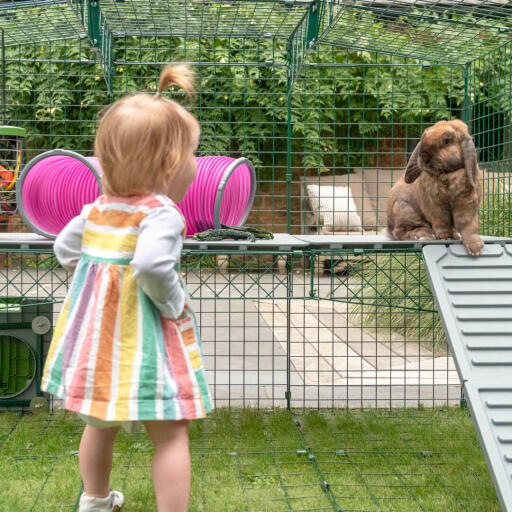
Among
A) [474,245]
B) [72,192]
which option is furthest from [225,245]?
[474,245]

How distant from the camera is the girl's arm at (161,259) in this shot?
1990 millimetres

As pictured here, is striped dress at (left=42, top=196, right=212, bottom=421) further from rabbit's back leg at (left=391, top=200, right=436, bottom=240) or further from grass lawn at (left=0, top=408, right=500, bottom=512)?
rabbit's back leg at (left=391, top=200, right=436, bottom=240)

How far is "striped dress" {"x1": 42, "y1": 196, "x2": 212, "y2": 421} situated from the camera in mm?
2080

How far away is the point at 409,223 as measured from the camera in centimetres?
383

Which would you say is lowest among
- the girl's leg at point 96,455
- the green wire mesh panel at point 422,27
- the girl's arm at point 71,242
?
the girl's leg at point 96,455

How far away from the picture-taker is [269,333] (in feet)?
22.2

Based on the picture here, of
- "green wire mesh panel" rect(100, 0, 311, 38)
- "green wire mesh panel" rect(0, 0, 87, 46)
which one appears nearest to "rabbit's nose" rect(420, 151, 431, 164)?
"green wire mesh panel" rect(100, 0, 311, 38)

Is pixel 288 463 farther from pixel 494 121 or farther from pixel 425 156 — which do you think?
pixel 494 121

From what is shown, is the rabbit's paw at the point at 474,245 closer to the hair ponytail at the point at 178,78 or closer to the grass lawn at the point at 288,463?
the grass lawn at the point at 288,463

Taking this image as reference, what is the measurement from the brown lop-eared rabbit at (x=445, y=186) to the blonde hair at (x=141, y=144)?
1646mm

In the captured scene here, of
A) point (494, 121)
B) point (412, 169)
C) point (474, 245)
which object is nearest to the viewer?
point (474, 245)

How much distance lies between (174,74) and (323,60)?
5.33m

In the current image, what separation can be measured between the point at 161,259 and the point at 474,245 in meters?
1.92

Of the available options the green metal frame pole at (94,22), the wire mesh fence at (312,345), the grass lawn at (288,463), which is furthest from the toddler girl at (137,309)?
the green metal frame pole at (94,22)
